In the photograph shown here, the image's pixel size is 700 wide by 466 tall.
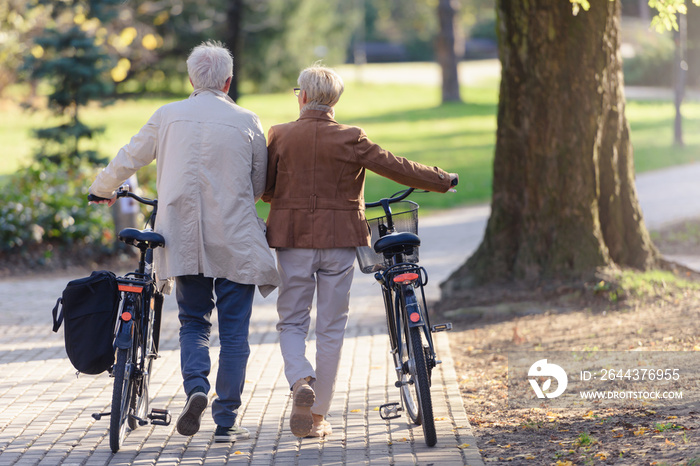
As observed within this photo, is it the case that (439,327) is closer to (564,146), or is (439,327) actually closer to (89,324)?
(89,324)

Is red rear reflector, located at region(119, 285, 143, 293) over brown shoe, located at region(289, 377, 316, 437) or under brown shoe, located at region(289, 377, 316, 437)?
over

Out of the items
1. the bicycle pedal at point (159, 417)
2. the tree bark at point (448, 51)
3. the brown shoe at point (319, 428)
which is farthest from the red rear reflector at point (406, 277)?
the tree bark at point (448, 51)

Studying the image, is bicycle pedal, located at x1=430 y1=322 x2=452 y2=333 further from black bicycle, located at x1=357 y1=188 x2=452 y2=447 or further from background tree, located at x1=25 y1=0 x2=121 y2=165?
background tree, located at x1=25 y1=0 x2=121 y2=165

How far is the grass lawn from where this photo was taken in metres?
20.7

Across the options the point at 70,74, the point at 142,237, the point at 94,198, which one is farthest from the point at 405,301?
the point at 70,74

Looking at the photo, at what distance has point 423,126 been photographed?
31.5 meters

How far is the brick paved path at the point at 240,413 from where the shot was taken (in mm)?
4309

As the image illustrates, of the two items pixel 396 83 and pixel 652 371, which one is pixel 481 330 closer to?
pixel 652 371

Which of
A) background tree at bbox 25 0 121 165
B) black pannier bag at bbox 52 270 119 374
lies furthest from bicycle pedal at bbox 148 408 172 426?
background tree at bbox 25 0 121 165

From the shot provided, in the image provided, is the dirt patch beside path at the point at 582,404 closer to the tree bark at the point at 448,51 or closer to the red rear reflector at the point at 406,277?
the red rear reflector at the point at 406,277

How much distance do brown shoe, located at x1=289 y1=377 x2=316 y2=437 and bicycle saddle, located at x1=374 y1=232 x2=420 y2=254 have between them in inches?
30.8

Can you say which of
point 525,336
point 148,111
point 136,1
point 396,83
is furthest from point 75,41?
point 396,83

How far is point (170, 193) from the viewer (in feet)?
14.5

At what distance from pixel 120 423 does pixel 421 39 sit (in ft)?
211
